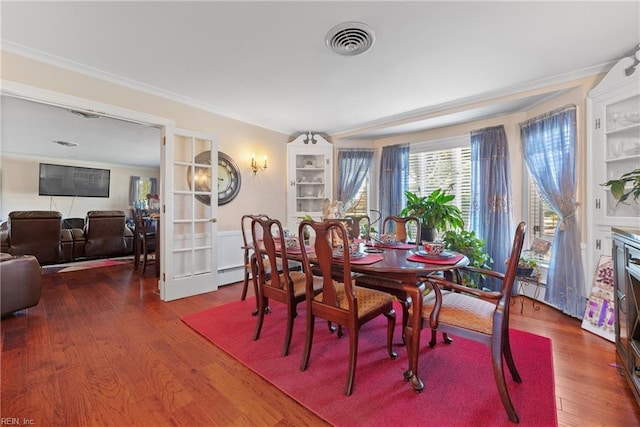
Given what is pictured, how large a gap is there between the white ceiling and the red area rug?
2451mm

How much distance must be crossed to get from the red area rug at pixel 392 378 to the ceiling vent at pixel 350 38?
8.01ft

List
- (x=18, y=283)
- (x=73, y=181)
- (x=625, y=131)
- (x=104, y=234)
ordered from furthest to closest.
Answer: (x=73, y=181)
(x=104, y=234)
(x=18, y=283)
(x=625, y=131)

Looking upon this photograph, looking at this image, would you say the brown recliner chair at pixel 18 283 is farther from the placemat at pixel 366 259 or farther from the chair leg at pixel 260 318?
the placemat at pixel 366 259

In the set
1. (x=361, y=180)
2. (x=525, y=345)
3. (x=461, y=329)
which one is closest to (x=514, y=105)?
(x=361, y=180)

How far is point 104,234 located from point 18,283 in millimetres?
3309

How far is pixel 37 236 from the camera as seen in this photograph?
474 centimetres

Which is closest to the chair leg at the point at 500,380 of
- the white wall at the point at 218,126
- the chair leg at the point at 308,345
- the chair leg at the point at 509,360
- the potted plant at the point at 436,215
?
the chair leg at the point at 509,360

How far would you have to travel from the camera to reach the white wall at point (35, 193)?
6582mm

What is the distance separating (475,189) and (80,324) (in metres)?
4.76

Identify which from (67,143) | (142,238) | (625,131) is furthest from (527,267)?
(67,143)

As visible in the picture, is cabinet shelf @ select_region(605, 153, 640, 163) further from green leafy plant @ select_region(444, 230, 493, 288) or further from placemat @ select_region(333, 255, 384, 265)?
placemat @ select_region(333, 255, 384, 265)

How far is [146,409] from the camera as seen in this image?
149 centimetres

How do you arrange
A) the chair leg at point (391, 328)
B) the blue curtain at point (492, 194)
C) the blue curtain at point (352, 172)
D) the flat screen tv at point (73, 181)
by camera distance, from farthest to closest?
the flat screen tv at point (73, 181) < the blue curtain at point (352, 172) < the blue curtain at point (492, 194) < the chair leg at point (391, 328)

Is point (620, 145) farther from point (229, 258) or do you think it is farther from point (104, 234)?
point (104, 234)
